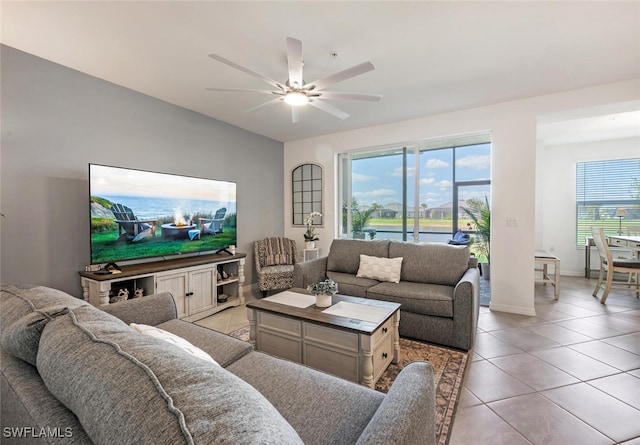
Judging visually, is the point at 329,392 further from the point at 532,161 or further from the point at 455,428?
the point at 532,161

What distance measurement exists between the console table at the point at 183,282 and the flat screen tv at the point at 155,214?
0.58ft

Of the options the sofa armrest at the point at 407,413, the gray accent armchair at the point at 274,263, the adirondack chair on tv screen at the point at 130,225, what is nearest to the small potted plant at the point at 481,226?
the gray accent armchair at the point at 274,263

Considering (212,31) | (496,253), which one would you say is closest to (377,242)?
(496,253)

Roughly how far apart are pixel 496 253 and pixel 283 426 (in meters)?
3.83

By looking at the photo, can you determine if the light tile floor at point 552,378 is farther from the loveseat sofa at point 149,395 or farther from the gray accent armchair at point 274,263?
the loveseat sofa at point 149,395

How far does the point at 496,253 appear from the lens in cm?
358

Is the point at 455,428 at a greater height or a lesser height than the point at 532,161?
lesser

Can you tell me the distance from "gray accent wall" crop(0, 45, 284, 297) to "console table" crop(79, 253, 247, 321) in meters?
0.36

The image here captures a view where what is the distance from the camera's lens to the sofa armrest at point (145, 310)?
178cm

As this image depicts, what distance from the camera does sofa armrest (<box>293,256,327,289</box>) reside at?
131 inches

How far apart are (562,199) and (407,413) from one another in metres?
6.45

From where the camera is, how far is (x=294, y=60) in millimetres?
1892

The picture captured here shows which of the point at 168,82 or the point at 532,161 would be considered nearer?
the point at 168,82

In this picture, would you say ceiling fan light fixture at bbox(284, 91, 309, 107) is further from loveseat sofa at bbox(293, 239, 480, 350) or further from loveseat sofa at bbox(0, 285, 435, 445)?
loveseat sofa at bbox(0, 285, 435, 445)
